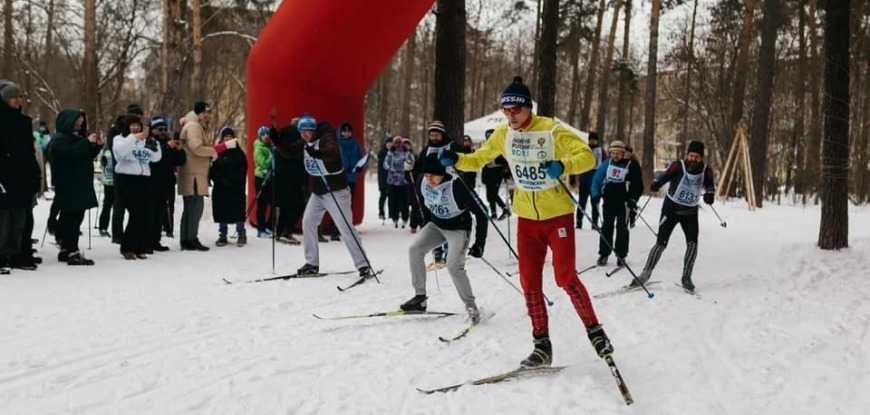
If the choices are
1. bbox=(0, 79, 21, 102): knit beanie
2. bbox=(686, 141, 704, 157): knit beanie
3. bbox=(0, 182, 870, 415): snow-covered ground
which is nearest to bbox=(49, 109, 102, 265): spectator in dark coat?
bbox=(0, 182, 870, 415): snow-covered ground

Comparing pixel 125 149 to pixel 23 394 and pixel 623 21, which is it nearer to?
pixel 23 394

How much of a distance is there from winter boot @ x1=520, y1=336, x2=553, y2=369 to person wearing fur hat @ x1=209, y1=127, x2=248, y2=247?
6.29 metres

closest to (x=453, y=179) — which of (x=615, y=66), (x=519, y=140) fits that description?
(x=519, y=140)

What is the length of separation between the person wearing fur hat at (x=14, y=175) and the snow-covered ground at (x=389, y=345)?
0.45 m

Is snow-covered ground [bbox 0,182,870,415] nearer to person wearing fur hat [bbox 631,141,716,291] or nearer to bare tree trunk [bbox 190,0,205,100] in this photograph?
person wearing fur hat [bbox 631,141,716,291]

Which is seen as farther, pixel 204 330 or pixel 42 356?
pixel 204 330

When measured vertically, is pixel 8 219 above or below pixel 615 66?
below

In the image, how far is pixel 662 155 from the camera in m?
76.0

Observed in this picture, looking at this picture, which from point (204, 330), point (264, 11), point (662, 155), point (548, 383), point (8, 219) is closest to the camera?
point (548, 383)

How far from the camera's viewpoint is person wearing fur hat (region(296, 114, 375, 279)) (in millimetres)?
7098

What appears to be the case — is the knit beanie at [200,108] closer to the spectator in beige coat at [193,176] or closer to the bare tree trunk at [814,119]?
the spectator in beige coat at [193,176]

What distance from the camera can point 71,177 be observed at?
732 centimetres

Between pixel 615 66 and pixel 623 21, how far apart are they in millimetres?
1781

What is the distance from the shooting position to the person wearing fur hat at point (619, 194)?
8492 mm
